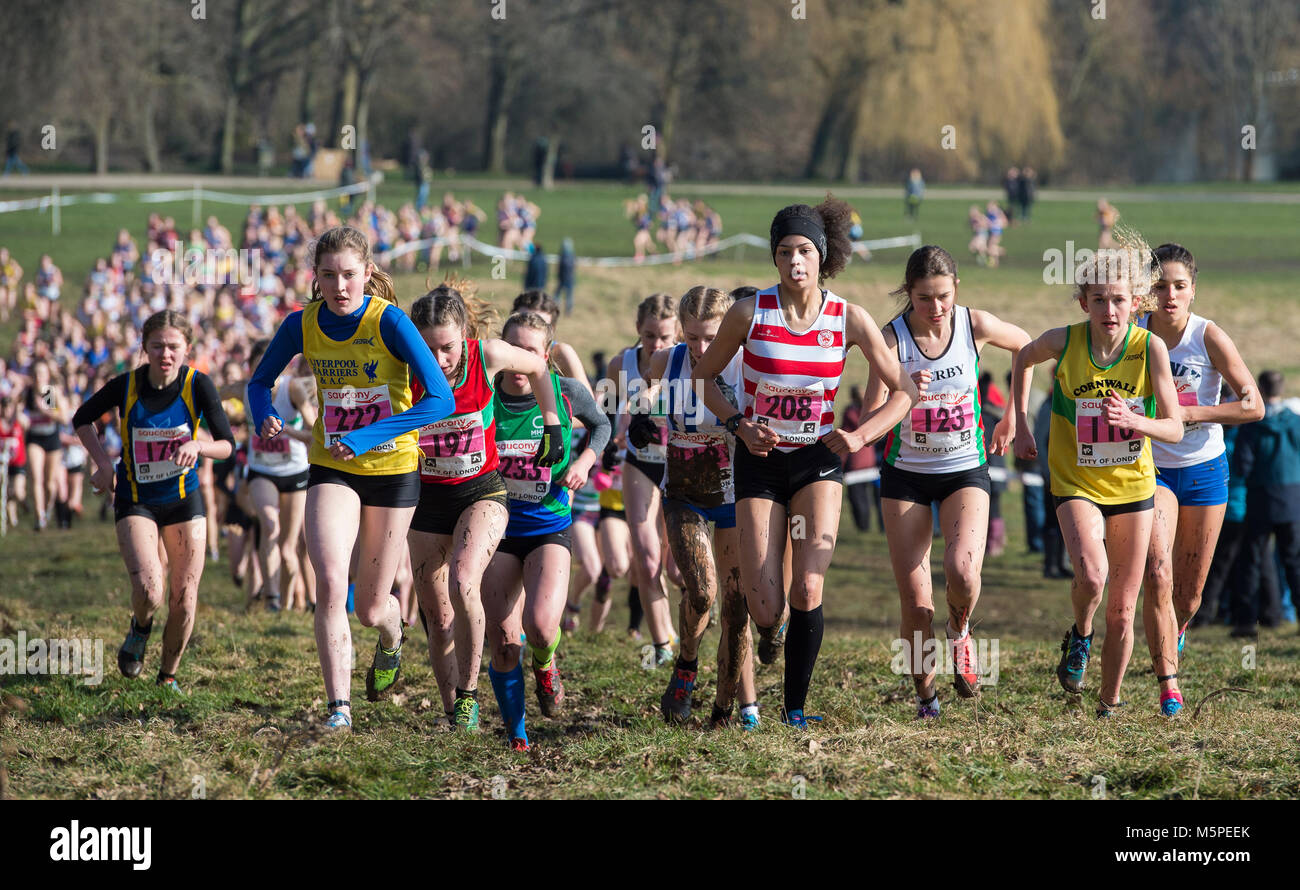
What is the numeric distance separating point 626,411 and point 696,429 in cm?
130

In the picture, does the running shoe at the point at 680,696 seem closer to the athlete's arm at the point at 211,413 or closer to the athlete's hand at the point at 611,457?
the athlete's hand at the point at 611,457

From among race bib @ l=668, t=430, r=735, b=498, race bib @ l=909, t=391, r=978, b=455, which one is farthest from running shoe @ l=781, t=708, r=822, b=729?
race bib @ l=909, t=391, r=978, b=455

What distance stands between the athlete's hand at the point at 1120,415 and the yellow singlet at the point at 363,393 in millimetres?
3134

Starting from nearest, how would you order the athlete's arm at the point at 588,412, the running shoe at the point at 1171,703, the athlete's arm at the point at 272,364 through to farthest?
the athlete's arm at the point at 272,364 → the running shoe at the point at 1171,703 → the athlete's arm at the point at 588,412

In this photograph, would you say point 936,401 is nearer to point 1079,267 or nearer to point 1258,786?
point 1079,267

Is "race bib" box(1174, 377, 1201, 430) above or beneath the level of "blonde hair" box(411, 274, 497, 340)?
beneath

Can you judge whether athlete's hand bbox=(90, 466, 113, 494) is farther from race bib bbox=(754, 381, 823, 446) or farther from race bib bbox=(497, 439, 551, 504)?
race bib bbox=(754, 381, 823, 446)

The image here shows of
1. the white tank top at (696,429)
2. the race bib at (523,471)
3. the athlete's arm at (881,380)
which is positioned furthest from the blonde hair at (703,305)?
the race bib at (523,471)

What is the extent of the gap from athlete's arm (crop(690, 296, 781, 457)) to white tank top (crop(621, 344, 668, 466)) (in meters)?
1.51

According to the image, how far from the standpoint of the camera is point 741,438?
5859mm

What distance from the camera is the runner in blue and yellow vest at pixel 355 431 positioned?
5.78 meters

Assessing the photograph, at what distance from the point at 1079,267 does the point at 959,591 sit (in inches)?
67.7

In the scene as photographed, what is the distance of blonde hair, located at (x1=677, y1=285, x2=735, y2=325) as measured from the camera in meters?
6.67

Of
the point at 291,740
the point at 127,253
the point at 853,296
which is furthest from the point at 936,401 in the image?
the point at 127,253
